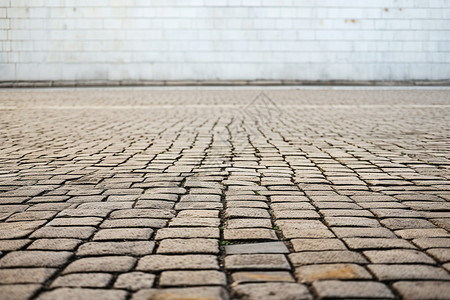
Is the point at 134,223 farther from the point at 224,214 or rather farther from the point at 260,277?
the point at 260,277

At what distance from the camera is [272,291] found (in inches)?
69.7

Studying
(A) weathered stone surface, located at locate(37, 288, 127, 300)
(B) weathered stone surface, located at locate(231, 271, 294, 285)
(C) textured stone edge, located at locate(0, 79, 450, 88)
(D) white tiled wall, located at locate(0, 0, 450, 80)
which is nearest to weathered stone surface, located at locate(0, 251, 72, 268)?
(A) weathered stone surface, located at locate(37, 288, 127, 300)

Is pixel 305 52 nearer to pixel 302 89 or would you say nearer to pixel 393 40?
pixel 302 89

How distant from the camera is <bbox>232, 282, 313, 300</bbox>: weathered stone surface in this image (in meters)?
1.73

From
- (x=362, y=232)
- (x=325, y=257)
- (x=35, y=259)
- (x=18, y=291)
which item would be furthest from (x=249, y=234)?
(x=18, y=291)

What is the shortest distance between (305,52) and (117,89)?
579 centimetres

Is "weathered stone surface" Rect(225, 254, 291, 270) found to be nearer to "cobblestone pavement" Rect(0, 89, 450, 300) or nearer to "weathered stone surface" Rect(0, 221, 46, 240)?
"cobblestone pavement" Rect(0, 89, 450, 300)

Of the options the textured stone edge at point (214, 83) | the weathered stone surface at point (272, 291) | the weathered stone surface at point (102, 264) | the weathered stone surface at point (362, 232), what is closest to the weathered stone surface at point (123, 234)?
the weathered stone surface at point (102, 264)

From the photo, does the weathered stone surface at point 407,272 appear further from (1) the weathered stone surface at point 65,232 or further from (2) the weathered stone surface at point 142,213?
(1) the weathered stone surface at point 65,232

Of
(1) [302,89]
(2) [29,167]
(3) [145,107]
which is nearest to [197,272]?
(2) [29,167]

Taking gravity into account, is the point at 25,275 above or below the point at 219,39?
below

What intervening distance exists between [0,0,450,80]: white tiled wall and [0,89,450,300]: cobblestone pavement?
977 centimetres

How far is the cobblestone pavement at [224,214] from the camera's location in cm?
187

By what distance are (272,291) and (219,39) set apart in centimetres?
1470
